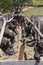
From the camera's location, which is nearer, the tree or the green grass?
the tree

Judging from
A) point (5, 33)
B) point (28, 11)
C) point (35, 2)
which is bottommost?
point (28, 11)

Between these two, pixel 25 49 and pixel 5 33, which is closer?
pixel 25 49

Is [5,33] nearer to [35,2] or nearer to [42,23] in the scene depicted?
[42,23]

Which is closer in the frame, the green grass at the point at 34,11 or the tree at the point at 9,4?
the tree at the point at 9,4

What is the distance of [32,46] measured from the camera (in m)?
5.32

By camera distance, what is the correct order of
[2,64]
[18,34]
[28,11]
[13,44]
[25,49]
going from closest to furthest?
[2,64]
[25,49]
[13,44]
[18,34]
[28,11]

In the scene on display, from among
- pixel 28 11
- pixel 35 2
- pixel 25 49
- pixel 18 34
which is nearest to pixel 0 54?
pixel 25 49

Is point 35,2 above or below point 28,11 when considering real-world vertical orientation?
above

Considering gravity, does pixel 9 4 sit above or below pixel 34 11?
above

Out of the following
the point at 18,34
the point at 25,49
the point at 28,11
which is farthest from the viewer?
the point at 28,11

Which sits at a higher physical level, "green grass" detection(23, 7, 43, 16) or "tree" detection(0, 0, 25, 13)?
"tree" detection(0, 0, 25, 13)

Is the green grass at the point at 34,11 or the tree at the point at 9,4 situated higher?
the tree at the point at 9,4

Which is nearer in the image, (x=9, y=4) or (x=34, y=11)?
(x=9, y=4)

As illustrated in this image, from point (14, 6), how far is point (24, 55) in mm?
10691
